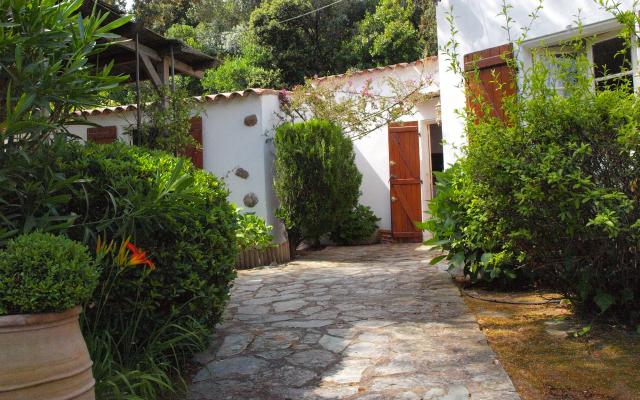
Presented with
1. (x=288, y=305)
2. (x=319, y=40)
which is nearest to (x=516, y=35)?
(x=288, y=305)

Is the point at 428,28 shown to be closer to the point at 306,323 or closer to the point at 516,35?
the point at 516,35

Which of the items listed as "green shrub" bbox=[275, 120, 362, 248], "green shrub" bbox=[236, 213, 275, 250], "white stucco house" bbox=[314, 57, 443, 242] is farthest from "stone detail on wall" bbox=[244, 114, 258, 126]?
"white stucco house" bbox=[314, 57, 443, 242]

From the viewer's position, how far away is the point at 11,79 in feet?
9.67

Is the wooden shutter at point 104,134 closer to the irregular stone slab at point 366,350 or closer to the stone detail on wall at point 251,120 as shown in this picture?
the stone detail on wall at point 251,120

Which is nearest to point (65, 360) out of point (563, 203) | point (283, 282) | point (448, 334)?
point (448, 334)

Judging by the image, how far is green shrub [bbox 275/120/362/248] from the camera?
870cm

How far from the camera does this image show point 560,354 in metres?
3.52

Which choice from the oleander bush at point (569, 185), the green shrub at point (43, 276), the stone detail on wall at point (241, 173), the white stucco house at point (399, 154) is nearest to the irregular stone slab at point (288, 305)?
the oleander bush at point (569, 185)

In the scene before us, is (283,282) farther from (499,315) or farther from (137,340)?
(137,340)

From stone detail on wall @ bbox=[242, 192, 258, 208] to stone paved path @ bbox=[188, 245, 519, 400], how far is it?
2759mm

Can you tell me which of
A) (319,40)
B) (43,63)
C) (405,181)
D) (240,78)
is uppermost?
(319,40)

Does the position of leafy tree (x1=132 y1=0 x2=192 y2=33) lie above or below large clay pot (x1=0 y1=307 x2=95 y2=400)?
above

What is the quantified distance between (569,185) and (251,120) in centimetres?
619

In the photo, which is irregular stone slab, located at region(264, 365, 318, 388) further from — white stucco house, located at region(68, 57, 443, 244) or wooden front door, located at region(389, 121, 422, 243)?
wooden front door, located at region(389, 121, 422, 243)
